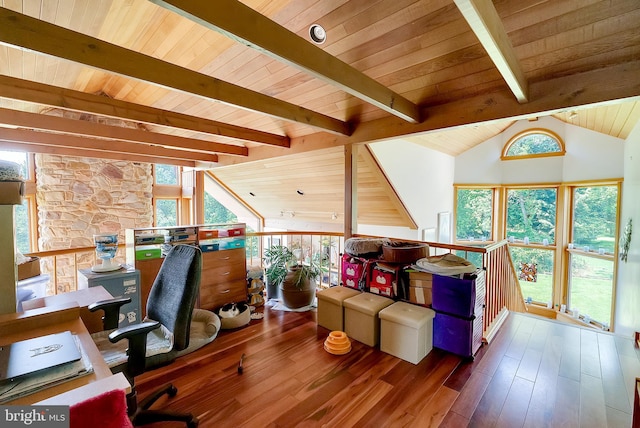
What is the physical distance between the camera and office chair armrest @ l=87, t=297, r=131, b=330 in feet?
5.42

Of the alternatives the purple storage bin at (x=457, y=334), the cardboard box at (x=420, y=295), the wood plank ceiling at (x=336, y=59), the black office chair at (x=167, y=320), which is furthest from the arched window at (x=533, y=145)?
the black office chair at (x=167, y=320)

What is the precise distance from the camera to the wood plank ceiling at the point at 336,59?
1436 millimetres

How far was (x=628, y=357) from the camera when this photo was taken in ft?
8.06

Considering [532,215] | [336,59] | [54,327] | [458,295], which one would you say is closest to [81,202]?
[54,327]

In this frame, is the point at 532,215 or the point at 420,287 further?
the point at 532,215

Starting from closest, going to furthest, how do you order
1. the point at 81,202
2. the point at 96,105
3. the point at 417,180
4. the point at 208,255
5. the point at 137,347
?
the point at 137,347 → the point at 96,105 → the point at 208,255 → the point at 81,202 → the point at 417,180

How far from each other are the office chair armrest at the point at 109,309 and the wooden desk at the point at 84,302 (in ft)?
0.24

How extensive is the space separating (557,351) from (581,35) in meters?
2.54

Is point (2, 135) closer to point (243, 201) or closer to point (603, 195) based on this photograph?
point (243, 201)

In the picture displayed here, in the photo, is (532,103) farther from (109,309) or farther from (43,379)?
(109,309)

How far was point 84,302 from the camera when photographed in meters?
1.69

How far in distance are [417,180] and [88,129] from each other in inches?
193

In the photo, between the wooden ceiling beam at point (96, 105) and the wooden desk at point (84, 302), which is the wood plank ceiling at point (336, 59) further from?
the wooden desk at point (84, 302)

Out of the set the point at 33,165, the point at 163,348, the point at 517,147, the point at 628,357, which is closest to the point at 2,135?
the point at 33,165
